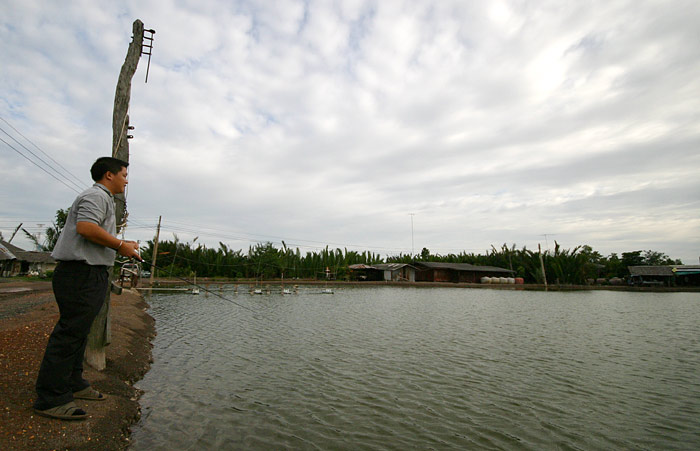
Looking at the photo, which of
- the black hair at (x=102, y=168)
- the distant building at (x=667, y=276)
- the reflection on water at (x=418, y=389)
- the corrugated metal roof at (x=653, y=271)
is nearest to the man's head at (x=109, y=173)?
the black hair at (x=102, y=168)

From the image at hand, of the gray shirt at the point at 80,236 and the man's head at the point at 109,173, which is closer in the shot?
the gray shirt at the point at 80,236

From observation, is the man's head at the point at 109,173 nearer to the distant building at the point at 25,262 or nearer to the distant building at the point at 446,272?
the distant building at the point at 25,262

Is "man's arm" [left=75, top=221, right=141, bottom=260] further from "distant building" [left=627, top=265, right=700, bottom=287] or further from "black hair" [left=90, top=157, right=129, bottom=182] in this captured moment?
"distant building" [left=627, top=265, right=700, bottom=287]

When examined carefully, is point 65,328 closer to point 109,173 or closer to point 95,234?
point 95,234

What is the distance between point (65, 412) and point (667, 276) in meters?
57.7

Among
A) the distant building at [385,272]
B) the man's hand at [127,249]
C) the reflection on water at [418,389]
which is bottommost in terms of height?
the reflection on water at [418,389]

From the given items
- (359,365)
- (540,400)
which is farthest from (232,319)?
(540,400)

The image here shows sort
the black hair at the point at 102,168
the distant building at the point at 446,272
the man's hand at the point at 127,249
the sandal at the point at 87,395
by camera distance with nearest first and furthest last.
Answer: the man's hand at the point at 127,249 < the black hair at the point at 102,168 < the sandal at the point at 87,395 < the distant building at the point at 446,272

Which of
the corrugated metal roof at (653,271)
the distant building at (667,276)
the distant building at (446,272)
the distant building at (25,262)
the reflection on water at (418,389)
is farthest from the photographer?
the distant building at (446,272)

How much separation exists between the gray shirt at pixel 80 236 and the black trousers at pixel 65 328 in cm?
9

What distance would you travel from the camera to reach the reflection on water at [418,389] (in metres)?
4.40

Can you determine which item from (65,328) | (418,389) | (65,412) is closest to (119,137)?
(65,328)

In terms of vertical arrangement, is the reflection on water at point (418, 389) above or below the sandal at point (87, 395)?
below

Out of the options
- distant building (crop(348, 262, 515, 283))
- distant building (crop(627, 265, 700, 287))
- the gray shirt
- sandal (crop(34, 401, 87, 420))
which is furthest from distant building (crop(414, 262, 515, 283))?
the gray shirt
